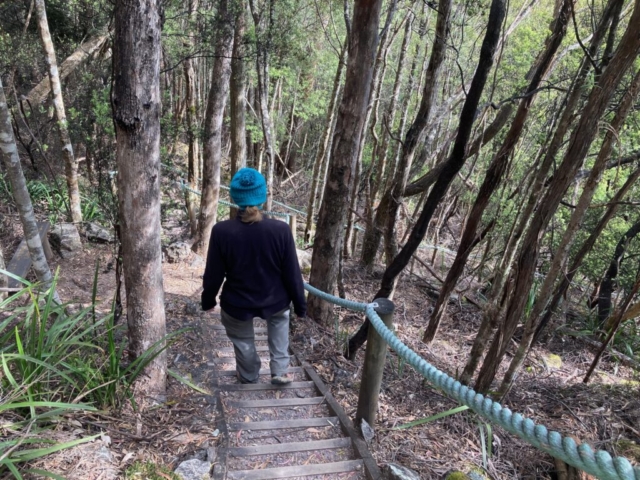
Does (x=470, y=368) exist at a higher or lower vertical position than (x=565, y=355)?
higher

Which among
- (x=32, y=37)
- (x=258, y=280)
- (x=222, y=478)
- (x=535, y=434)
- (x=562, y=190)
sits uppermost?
(x=32, y=37)

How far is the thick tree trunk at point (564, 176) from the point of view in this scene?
2.40 m

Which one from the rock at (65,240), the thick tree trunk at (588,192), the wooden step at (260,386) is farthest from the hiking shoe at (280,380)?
the rock at (65,240)

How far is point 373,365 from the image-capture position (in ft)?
8.64

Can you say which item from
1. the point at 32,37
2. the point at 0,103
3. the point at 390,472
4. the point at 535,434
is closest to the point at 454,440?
the point at 390,472

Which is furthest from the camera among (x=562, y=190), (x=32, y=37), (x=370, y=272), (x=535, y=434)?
(x=32, y=37)

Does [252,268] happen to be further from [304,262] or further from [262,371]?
[304,262]

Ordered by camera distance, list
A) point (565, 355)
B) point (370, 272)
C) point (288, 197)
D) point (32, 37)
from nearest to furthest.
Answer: point (565, 355)
point (370, 272)
point (32, 37)
point (288, 197)

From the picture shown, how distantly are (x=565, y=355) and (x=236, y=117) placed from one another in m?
6.24

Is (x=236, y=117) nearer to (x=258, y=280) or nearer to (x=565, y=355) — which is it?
(x=258, y=280)

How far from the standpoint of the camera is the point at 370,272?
25.7 ft

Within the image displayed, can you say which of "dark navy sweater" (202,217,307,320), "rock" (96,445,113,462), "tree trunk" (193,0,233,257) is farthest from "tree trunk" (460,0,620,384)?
"tree trunk" (193,0,233,257)

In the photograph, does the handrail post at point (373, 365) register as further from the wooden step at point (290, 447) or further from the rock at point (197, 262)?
the rock at point (197, 262)

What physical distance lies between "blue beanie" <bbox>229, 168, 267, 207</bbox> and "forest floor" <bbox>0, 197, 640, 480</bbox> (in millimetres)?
1434
